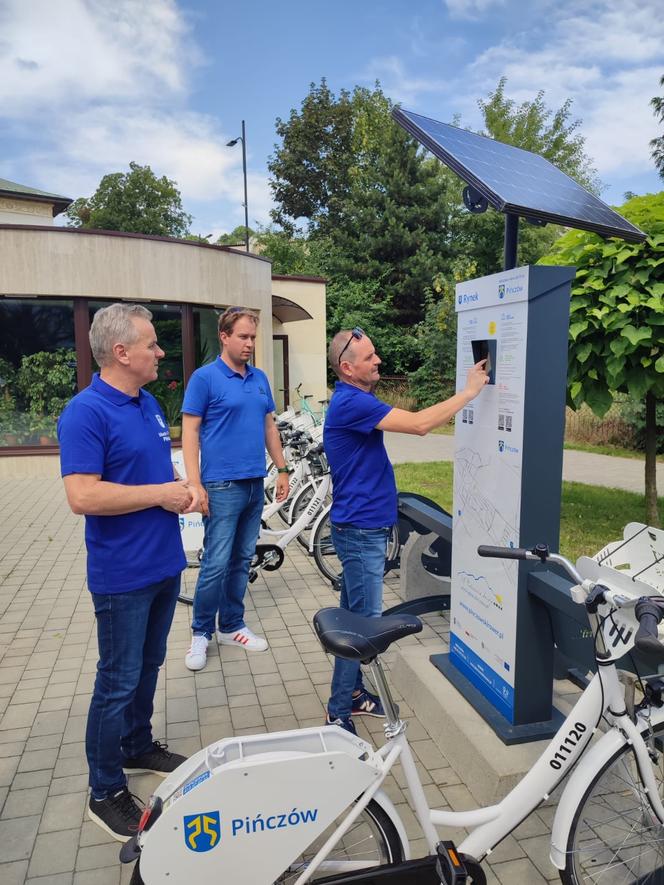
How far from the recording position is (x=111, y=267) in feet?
36.4

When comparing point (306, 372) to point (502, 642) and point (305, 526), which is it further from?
point (502, 642)

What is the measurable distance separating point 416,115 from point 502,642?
254 cm

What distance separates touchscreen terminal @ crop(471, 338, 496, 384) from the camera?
9.61 feet

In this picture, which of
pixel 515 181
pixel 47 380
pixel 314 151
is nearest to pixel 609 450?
pixel 47 380

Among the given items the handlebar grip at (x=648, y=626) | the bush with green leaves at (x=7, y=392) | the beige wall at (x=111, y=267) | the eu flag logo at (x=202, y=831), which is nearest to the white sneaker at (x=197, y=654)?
the eu flag logo at (x=202, y=831)

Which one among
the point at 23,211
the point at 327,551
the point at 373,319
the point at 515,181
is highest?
the point at 23,211

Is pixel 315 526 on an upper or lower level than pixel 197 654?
upper

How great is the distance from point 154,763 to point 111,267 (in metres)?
9.52

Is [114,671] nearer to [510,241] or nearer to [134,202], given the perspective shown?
[510,241]

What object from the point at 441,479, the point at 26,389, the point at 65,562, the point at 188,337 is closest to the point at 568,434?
the point at 441,479

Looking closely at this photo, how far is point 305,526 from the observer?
19.0ft

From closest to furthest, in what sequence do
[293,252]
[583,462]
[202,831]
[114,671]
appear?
[202,831]
[114,671]
[583,462]
[293,252]

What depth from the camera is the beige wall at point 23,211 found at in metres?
19.3

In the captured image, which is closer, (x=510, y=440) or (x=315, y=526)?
(x=510, y=440)
